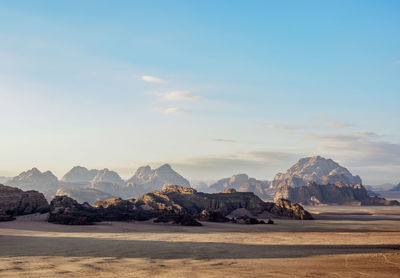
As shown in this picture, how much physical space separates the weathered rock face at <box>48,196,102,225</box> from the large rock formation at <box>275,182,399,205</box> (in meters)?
111

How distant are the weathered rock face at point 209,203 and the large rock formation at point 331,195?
79894 millimetres

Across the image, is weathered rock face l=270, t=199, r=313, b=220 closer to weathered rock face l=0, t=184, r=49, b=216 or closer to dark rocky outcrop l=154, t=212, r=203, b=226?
dark rocky outcrop l=154, t=212, r=203, b=226

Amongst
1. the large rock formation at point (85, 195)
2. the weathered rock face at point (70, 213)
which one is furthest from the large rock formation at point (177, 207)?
the large rock formation at point (85, 195)

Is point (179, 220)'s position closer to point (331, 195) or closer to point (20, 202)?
point (20, 202)

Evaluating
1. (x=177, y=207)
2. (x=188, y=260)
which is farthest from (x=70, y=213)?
(x=188, y=260)

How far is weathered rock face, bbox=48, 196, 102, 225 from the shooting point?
120ft

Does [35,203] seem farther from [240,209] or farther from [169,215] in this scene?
[240,209]

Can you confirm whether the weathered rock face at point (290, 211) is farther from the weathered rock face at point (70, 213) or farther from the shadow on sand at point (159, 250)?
the shadow on sand at point (159, 250)

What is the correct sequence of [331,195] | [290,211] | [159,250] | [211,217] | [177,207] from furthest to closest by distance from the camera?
1. [331,195]
2. [290,211]
3. [177,207]
4. [211,217]
5. [159,250]

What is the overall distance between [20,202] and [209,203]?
33068 mm

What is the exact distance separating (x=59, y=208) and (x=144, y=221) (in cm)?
977

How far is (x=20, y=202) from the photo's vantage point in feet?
146

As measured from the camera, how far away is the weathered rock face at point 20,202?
42656 mm

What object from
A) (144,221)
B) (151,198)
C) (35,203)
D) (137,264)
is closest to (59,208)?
(35,203)
